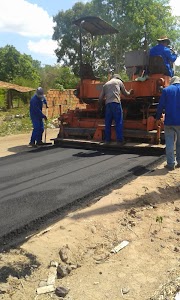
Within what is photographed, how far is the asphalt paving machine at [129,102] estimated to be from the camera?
22.4 ft

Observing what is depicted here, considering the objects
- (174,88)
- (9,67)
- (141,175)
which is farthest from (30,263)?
(9,67)

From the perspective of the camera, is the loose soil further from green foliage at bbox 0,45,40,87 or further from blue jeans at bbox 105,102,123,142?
green foliage at bbox 0,45,40,87

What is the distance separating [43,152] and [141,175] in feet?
8.11

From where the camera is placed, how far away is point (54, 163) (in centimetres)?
578

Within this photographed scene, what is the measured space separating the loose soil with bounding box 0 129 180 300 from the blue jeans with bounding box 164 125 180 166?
1.44 metres

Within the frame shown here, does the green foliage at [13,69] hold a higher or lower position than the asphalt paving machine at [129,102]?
higher

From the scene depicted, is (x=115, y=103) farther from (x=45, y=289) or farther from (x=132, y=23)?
(x=132, y=23)

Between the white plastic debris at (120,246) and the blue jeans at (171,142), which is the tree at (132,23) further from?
the white plastic debris at (120,246)

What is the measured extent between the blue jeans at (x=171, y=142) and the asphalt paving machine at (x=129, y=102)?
84 centimetres

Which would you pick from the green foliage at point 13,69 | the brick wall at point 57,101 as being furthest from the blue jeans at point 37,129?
the green foliage at point 13,69

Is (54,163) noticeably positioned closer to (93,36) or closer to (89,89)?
(89,89)

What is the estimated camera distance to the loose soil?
2428 mm

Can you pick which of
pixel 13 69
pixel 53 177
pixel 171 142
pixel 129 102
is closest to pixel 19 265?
pixel 53 177

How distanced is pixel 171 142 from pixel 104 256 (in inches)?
122
